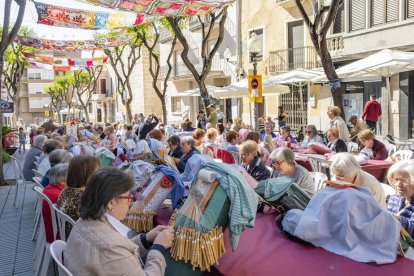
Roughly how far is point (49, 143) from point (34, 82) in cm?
8166

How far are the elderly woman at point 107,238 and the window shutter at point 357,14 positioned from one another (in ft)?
58.4

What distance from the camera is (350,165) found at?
361cm

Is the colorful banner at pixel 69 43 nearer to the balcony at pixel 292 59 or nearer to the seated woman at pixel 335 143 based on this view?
the balcony at pixel 292 59

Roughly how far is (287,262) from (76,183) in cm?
187

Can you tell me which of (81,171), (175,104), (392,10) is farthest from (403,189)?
(175,104)

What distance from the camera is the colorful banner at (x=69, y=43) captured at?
1545cm

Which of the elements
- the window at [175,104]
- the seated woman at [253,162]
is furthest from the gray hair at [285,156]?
the window at [175,104]

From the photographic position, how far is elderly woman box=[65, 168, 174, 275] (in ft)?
7.22

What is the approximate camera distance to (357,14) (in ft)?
60.7

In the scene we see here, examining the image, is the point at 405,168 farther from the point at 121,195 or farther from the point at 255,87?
the point at 255,87

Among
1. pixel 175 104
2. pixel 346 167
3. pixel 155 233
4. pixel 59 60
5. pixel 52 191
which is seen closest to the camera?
pixel 155 233

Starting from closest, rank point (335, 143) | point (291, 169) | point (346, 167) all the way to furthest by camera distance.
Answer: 1. point (346, 167)
2. point (291, 169)
3. point (335, 143)

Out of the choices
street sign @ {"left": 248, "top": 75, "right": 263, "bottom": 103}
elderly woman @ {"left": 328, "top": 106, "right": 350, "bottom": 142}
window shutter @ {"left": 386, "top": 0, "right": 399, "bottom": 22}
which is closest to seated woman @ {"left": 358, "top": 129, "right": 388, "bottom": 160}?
elderly woman @ {"left": 328, "top": 106, "right": 350, "bottom": 142}

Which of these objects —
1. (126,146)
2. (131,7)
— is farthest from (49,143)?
(131,7)
